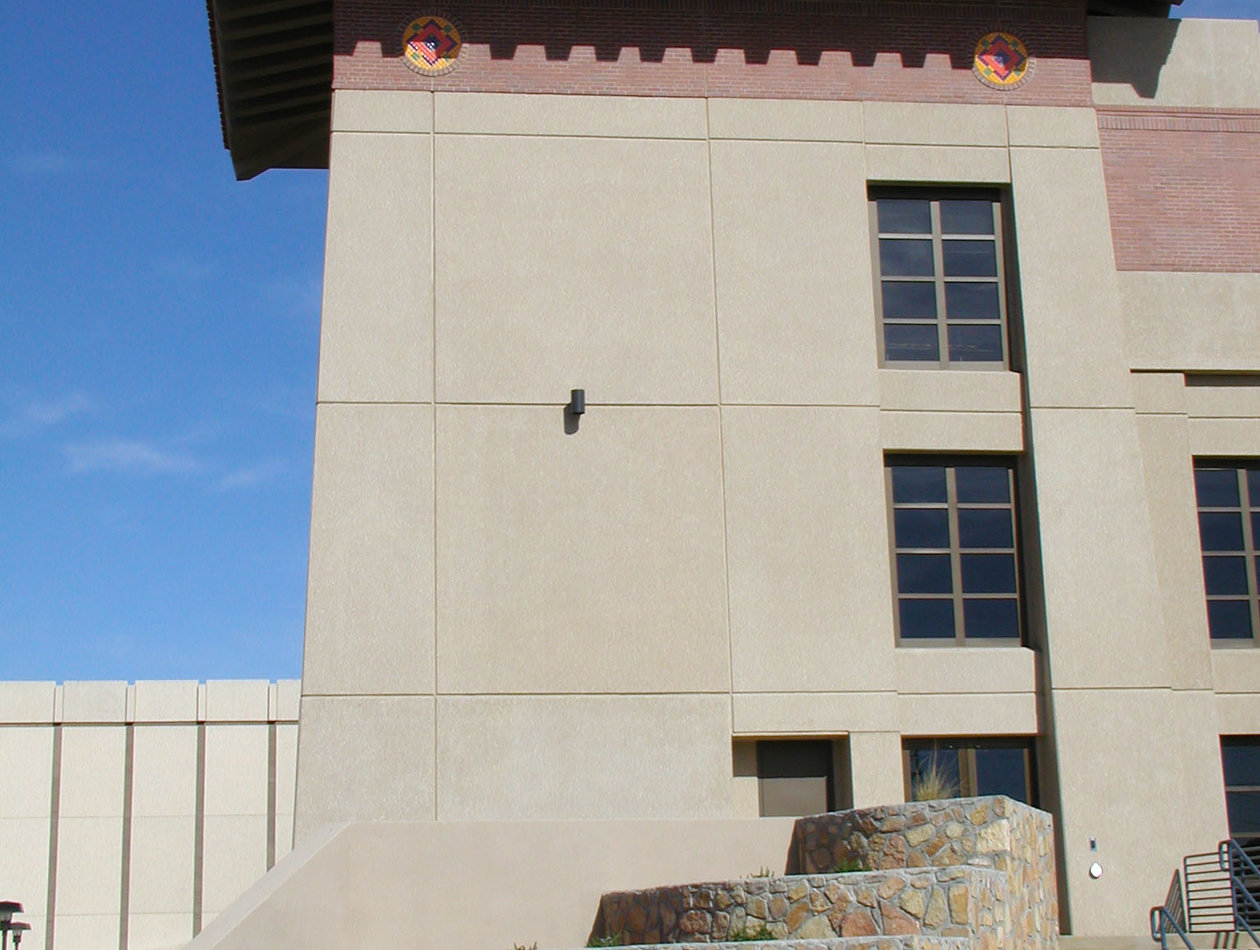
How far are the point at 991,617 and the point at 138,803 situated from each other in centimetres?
1812

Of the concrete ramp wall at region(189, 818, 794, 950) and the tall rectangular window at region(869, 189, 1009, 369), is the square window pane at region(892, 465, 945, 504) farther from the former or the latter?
the concrete ramp wall at region(189, 818, 794, 950)

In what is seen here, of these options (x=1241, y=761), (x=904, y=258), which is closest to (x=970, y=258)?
(x=904, y=258)

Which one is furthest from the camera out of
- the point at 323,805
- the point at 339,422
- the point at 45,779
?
the point at 45,779

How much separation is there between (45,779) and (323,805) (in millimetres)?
15121

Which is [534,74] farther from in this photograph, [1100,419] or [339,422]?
[1100,419]

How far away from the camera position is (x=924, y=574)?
18.3 m

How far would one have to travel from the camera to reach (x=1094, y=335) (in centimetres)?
1883

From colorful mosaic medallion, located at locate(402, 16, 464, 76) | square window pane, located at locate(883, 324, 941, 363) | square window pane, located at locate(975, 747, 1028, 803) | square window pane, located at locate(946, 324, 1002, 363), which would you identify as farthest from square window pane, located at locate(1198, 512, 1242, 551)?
colorful mosaic medallion, located at locate(402, 16, 464, 76)

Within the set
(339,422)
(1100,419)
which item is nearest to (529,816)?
(339,422)

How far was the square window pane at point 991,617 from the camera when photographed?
59.9 ft

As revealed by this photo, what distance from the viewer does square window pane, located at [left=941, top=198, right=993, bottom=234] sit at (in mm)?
19375

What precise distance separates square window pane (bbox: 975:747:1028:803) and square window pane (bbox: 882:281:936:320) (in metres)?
5.20

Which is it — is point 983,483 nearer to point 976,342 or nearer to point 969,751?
point 976,342

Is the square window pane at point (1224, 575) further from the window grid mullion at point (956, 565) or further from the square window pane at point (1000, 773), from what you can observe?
the square window pane at point (1000, 773)
